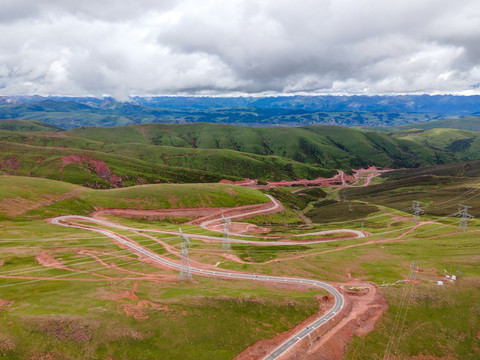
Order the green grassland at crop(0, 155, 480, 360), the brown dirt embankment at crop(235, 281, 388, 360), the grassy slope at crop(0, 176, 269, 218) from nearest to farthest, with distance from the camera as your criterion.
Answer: the green grassland at crop(0, 155, 480, 360)
the brown dirt embankment at crop(235, 281, 388, 360)
the grassy slope at crop(0, 176, 269, 218)

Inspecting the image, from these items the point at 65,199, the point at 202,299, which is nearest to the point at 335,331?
the point at 202,299

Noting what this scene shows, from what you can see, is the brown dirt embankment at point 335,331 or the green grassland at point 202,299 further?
the brown dirt embankment at point 335,331

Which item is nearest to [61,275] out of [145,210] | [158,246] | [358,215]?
[158,246]

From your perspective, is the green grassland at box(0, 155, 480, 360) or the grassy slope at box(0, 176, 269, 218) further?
the grassy slope at box(0, 176, 269, 218)

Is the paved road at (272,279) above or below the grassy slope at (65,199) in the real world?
below

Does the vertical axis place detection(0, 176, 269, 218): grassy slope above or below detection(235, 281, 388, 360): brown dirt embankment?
above

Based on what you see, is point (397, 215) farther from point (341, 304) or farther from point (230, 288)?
point (230, 288)

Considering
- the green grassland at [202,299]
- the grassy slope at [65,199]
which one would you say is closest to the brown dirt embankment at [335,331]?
the green grassland at [202,299]

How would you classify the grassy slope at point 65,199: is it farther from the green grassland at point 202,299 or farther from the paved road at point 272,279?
the paved road at point 272,279

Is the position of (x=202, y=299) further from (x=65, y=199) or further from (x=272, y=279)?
(x=65, y=199)

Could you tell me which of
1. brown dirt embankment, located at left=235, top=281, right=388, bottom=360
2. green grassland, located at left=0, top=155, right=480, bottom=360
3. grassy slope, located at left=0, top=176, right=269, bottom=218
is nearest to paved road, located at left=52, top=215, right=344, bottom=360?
brown dirt embankment, located at left=235, top=281, right=388, bottom=360

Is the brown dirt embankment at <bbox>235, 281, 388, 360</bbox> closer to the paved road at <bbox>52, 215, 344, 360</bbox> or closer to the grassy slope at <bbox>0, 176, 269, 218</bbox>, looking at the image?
the paved road at <bbox>52, 215, 344, 360</bbox>
